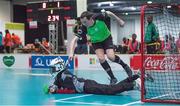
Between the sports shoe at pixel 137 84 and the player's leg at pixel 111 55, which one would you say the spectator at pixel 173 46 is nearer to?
the player's leg at pixel 111 55

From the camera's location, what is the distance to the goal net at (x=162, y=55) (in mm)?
7535

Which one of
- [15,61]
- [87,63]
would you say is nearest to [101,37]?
[87,63]

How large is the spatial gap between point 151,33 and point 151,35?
0.26 ft

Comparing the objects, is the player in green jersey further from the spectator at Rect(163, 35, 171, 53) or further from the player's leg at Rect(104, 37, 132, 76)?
the spectator at Rect(163, 35, 171, 53)

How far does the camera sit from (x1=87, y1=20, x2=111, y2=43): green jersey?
347 inches

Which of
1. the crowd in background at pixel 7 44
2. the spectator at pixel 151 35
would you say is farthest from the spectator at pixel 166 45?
the crowd in background at pixel 7 44

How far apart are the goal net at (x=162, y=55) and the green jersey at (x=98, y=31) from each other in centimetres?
89

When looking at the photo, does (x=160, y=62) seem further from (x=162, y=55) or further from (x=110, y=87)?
(x=110, y=87)

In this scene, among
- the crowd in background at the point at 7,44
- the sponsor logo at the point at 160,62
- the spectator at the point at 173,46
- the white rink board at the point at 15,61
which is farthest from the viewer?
the crowd in background at the point at 7,44

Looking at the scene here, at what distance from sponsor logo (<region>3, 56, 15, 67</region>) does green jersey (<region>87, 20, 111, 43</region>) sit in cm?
1107

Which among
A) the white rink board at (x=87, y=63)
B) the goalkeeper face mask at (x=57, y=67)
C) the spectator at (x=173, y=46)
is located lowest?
the white rink board at (x=87, y=63)

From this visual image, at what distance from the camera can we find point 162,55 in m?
13.8

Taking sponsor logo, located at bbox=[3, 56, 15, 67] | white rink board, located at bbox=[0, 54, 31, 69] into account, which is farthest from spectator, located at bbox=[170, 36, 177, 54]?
sponsor logo, located at bbox=[3, 56, 15, 67]

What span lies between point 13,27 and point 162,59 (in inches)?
712
